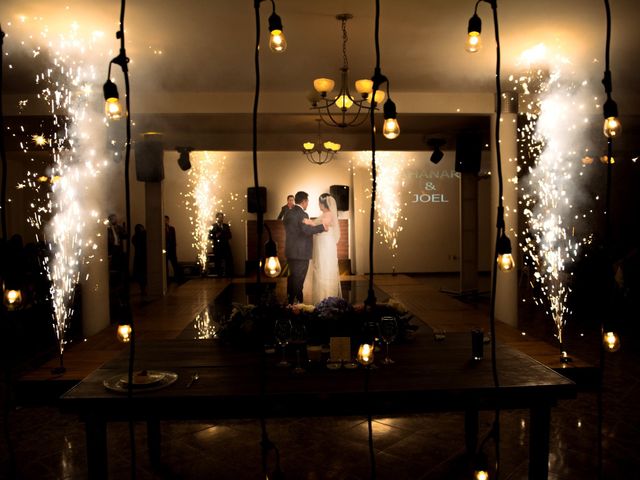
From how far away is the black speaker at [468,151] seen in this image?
348 inches

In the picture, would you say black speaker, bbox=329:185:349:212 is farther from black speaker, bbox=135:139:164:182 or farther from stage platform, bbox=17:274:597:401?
black speaker, bbox=135:139:164:182

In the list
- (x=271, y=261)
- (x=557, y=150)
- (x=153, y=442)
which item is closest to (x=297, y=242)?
(x=557, y=150)

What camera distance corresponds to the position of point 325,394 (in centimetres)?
202

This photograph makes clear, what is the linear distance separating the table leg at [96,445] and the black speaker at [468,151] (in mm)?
7800

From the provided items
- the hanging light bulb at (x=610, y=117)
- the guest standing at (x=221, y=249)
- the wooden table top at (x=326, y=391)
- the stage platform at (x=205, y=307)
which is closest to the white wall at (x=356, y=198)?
the guest standing at (x=221, y=249)

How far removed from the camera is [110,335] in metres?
5.93

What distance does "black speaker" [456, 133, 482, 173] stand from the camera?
29.0 ft

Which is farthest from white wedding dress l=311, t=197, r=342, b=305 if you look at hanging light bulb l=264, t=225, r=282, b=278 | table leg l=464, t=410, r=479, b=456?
hanging light bulb l=264, t=225, r=282, b=278

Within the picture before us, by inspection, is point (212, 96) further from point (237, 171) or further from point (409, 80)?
point (237, 171)

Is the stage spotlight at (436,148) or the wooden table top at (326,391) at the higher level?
the stage spotlight at (436,148)

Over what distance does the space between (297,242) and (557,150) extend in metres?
3.79

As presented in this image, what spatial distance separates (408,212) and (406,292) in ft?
12.7

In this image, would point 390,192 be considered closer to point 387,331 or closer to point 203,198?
point 203,198

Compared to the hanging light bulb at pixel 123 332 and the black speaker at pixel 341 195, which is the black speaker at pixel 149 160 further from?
the hanging light bulb at pixel 123 332
